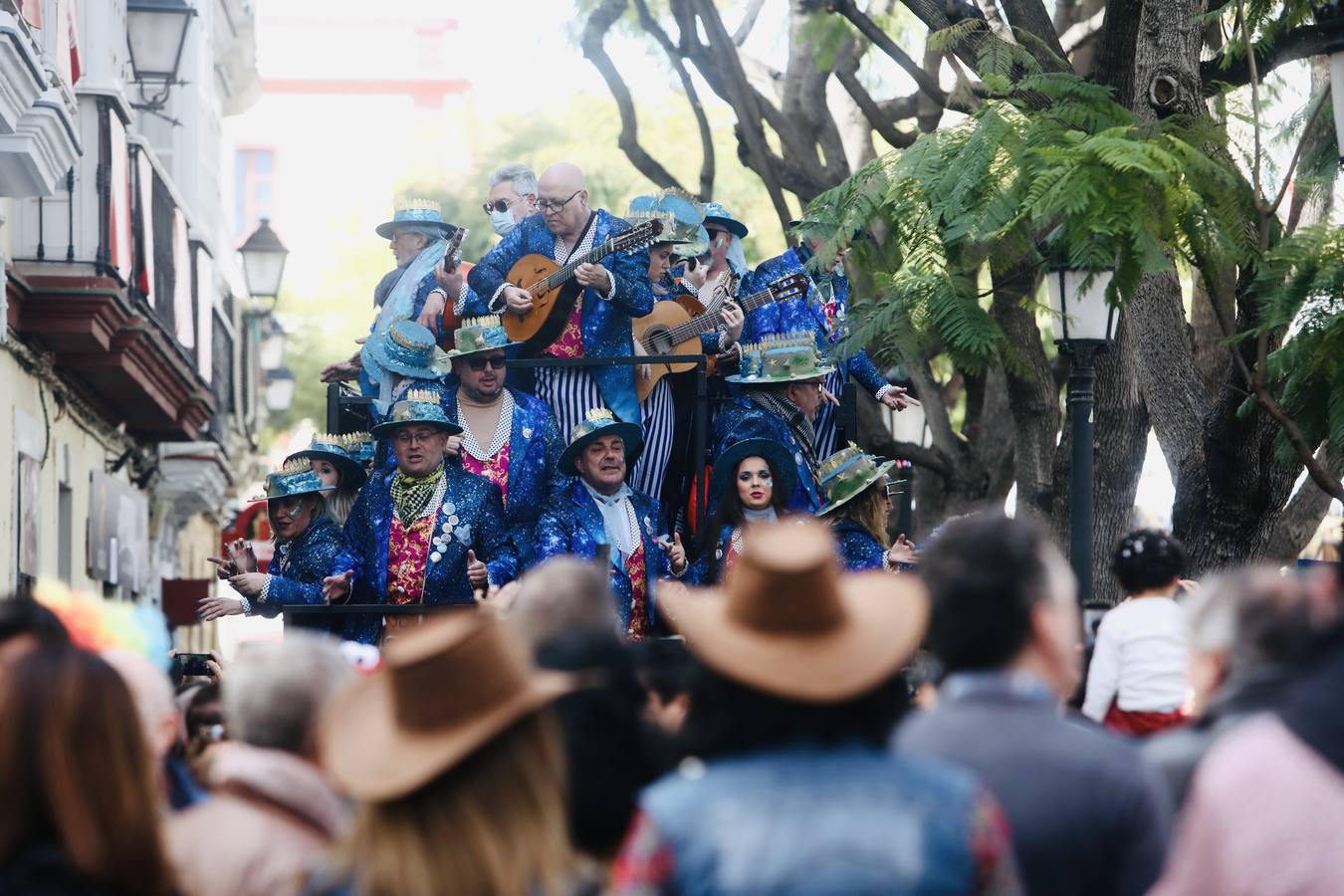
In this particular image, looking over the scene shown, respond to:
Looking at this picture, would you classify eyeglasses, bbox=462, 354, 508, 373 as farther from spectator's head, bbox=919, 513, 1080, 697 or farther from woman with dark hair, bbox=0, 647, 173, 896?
woman with dark hair, bbox=0, 647, 173, 896

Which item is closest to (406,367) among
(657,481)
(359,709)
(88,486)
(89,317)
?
(657,481)

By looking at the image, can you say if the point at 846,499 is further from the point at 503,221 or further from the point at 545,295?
the point at 503,221

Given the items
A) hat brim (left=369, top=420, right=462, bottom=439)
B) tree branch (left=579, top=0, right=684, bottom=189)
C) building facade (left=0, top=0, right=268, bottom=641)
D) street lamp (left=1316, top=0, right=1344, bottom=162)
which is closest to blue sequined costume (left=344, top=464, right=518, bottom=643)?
hat brim (left=369, top=420, right=462, bottom=439)

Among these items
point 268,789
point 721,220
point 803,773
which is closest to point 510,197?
point 721,220

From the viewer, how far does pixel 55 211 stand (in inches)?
635

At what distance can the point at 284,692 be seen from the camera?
4.49 metres

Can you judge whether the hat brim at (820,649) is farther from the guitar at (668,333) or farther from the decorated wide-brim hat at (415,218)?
the decorated wide-brim hat at (415,218)

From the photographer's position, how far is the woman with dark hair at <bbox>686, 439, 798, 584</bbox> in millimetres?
10469

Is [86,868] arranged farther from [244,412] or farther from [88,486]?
[244,412]

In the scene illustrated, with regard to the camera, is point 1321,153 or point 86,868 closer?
point 86,868

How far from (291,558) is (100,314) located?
6.20 metres

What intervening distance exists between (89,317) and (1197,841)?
13349 millimetres

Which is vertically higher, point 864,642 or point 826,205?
point 826,205

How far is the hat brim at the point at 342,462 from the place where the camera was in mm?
11391
